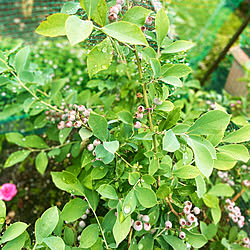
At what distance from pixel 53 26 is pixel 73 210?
47 centimetres

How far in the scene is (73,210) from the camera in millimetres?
699

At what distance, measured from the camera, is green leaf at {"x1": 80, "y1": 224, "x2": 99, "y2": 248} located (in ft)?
2.13

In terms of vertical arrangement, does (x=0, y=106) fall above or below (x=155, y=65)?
below

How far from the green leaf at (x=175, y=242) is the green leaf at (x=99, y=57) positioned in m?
0.49

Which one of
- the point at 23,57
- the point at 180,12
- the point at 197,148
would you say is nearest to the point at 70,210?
the point at 197,148

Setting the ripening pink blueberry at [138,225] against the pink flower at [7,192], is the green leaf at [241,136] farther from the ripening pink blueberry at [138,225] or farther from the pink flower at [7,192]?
the pink flower at [7,192]

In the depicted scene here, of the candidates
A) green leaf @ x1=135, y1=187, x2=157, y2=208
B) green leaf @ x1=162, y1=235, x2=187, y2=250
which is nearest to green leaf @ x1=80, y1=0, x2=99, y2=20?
green leaf @ x1=135, y1=187, x2=157, y2=208

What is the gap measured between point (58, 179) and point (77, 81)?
31.3 inches

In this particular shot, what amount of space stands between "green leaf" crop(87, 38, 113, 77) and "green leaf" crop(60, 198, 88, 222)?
14.6 inches

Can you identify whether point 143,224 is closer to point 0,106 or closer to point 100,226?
point 100,226

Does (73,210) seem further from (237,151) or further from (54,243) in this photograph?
(237,151)

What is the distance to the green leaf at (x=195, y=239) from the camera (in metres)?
0.72

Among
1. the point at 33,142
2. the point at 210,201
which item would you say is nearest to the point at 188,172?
the point at 210,201

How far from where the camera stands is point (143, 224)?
688 millimetres
